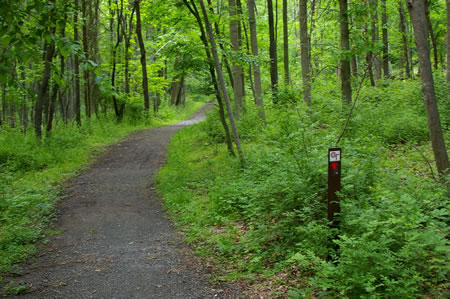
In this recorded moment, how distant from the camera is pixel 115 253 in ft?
19.5

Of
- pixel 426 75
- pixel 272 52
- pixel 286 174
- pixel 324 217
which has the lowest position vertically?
pixel 324 217

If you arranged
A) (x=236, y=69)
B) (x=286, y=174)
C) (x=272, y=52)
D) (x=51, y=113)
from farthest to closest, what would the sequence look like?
(x=51, y=113)
(x=272, y=52)
(x=236, y=69)
(x=286, y=174)

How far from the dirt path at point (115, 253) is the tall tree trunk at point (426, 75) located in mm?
3988

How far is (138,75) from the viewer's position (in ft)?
87.6

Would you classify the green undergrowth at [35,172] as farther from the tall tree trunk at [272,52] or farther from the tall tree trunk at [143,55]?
the tall tree trunk at [272,52]

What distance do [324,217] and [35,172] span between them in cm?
1034

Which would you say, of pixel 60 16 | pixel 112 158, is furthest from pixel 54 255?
pixel 112 158

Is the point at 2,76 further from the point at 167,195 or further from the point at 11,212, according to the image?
the point at 167,195

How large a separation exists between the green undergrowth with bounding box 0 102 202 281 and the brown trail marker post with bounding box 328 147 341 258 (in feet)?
15.8

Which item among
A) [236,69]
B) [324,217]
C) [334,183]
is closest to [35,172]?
[236,69]

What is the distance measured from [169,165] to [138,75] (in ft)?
52.5

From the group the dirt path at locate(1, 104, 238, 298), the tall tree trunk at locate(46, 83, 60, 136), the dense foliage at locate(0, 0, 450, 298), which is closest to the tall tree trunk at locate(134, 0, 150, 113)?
the tall tree trunk at locate(46, 83, 60, 136)

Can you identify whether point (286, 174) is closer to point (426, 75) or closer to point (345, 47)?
point (426, 75)

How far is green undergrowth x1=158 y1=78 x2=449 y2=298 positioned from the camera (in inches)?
144
